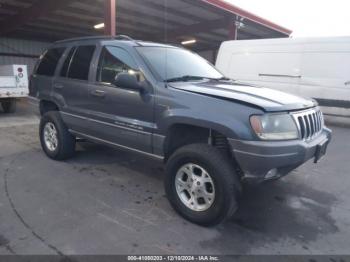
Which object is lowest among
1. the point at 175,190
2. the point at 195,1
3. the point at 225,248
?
the point at 225,248

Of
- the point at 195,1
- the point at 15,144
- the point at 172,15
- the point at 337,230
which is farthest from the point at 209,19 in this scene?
the point at 337,230

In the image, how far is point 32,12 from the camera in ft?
39.9

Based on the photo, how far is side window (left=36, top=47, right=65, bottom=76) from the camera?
5004 millimetres

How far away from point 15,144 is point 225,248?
502cm

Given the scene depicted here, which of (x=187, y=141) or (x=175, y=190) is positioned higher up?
(x=187, y=141)

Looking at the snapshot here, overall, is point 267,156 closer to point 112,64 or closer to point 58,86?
point 112,64

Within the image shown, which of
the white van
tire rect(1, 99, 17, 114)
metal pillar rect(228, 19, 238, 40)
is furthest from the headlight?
metal pillar rect(228, 19, 238, 40)

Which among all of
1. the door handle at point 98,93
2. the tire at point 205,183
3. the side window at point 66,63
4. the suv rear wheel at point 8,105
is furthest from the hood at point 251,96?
the suv rear wheel at point 8,105

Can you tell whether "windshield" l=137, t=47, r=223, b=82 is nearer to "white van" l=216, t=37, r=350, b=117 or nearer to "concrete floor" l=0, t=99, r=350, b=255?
"concrete floor" l=0, t=99, r=350, b=255

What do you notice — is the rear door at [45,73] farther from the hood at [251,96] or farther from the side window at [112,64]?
the hood at [251,96]

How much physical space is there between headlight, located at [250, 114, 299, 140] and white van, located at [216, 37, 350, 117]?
6.63 metres

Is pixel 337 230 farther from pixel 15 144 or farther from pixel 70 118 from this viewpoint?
pixel 15 144

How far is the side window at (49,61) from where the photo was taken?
16.4ft

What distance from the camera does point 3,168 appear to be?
183 inches
